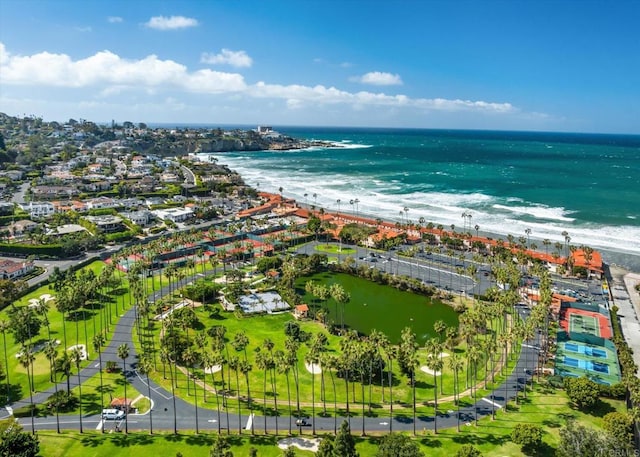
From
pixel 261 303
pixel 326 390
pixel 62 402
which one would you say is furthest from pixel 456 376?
pixel 62 402

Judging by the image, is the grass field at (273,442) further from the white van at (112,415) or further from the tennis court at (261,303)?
the tennis court at (261,303)

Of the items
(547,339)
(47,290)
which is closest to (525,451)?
(547,339)

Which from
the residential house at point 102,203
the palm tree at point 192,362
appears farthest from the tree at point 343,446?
the residential house at point 102,203

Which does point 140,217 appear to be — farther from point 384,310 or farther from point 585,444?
point 585,444

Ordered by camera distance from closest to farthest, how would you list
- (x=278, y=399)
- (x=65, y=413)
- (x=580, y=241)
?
(x=65, y=413) < (x=278, y=399) < (x=580, y=241)

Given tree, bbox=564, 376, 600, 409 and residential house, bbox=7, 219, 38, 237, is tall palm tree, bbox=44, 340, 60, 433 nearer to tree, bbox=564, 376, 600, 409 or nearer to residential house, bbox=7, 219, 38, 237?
tree, bbox=564, 376, 600, 409

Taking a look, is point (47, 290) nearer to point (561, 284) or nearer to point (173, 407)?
point (173, 407)
